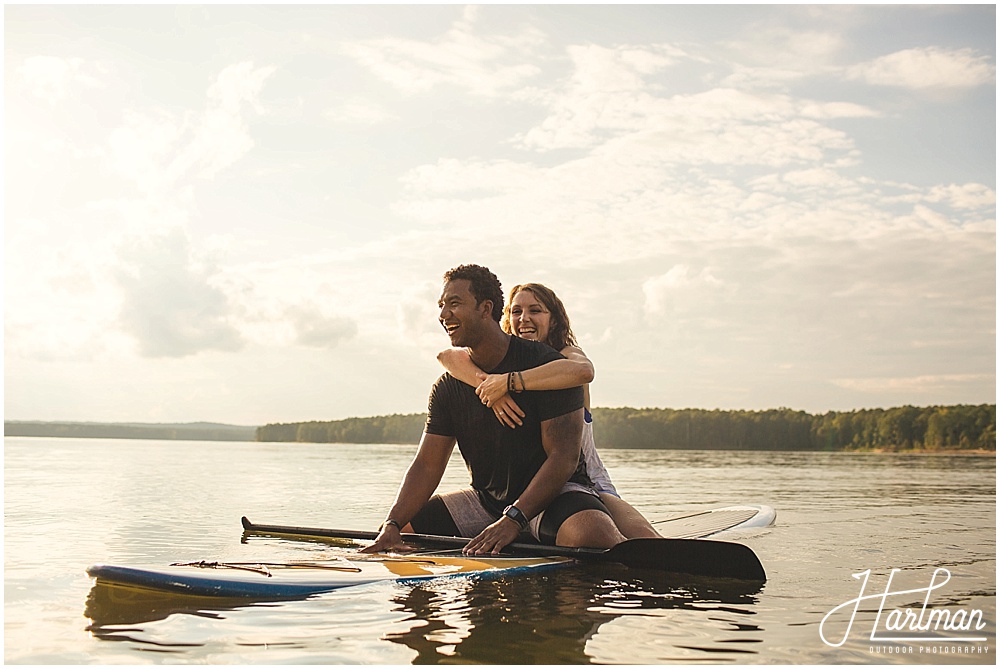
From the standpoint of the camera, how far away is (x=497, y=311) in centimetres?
588

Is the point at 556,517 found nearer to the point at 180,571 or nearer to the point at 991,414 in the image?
the point at 180,571

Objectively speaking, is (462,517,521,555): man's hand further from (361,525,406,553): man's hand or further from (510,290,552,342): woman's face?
(510,290,552,342): woman's face

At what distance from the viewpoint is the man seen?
223 inches

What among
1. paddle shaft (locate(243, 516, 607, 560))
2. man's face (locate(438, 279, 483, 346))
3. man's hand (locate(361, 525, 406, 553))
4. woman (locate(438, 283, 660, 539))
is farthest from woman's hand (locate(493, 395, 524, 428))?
man's hand (locate(361, 525, 406, 553))

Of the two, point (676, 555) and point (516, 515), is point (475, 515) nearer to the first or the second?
point (516, 515)

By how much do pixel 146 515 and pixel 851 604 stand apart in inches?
295

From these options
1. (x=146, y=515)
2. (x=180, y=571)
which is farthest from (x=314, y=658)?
(x=146, y=515)

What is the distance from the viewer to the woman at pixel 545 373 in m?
5.60

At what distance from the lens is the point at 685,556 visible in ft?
18.4

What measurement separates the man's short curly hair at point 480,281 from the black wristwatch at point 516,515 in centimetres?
120

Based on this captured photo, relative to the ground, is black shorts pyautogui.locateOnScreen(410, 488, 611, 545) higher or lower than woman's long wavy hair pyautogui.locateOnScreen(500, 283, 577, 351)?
lower

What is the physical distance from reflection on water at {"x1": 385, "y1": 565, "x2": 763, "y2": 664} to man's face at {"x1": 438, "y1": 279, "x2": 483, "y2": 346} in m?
1.53

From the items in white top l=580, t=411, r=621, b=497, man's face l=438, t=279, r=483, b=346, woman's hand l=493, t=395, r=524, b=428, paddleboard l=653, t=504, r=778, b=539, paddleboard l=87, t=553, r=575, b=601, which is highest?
man's face l=438, t=279, r=483, b=346

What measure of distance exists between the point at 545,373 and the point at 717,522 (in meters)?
3.75
